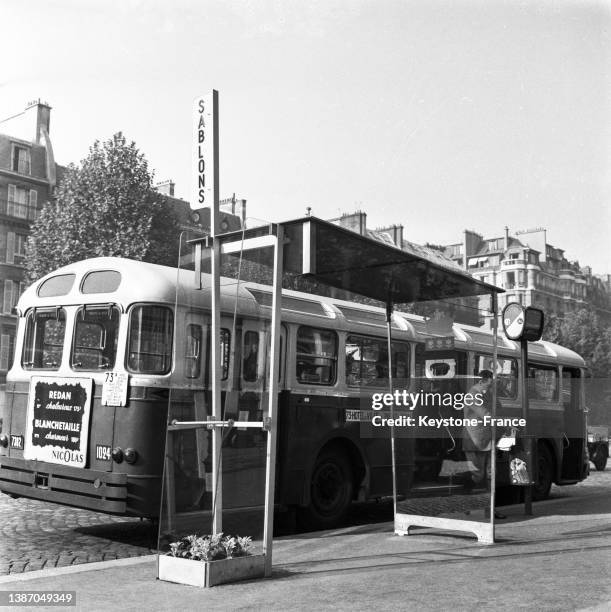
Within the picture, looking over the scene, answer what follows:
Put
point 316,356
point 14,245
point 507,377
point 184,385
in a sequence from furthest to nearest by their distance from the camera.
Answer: point 14,245 < point 507,377 < point 316,356 < point 184,385

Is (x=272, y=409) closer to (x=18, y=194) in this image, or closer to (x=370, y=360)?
(x=370, y=360)

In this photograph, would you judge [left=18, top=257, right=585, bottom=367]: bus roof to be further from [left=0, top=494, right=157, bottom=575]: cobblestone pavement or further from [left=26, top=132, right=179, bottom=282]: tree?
[left=26, top=132, right=179, bottom=282]: tree

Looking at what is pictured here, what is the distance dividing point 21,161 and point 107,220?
2188cm

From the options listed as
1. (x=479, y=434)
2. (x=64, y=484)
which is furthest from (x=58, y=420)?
(x=479, y=434)

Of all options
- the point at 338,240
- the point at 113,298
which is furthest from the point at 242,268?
the point at 113,298

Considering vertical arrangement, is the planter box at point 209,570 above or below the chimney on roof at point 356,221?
below

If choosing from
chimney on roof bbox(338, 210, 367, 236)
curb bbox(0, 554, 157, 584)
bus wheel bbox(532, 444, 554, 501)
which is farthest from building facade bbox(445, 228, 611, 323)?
curb bbox(0, 554, 157, 584)

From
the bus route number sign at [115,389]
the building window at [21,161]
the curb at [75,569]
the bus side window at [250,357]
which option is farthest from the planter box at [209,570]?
the building window at [21,161]

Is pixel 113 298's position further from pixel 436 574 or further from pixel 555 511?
pixel 555 511

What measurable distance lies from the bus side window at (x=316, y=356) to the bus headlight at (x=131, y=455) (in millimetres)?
2269

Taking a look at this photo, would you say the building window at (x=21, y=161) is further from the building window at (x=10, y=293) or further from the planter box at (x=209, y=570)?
the planter box at (x=209, y=570)

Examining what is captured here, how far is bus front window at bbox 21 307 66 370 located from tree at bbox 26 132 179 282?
51.1 ft

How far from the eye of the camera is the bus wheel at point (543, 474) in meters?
12.5

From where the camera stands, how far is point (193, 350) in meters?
7.29
